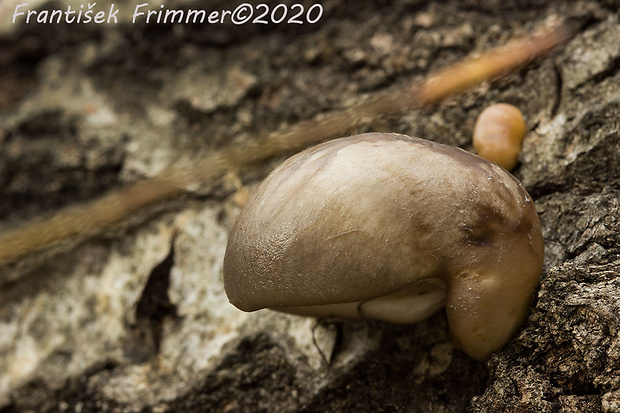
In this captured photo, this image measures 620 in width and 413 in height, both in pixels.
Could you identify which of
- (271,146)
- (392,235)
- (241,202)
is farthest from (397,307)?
(271,146)

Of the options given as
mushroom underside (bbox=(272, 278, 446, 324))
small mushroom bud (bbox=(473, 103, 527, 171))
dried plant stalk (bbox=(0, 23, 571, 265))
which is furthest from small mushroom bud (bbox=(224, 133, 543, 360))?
dried plant stalk (bbox=(0, 23, 571, 265))

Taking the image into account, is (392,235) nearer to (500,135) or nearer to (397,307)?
(397,307)

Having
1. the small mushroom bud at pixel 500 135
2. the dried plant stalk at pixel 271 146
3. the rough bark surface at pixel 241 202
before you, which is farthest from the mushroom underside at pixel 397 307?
the dried plant stalk at pixel 271 146

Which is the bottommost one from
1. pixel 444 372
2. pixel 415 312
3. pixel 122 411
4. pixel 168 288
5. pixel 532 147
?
pixel 122 411

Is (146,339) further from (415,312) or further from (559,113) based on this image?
(559,113)

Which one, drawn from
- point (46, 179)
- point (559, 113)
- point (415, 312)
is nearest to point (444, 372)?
point (415, 312)

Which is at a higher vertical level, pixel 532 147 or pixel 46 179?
pixel 532 147
